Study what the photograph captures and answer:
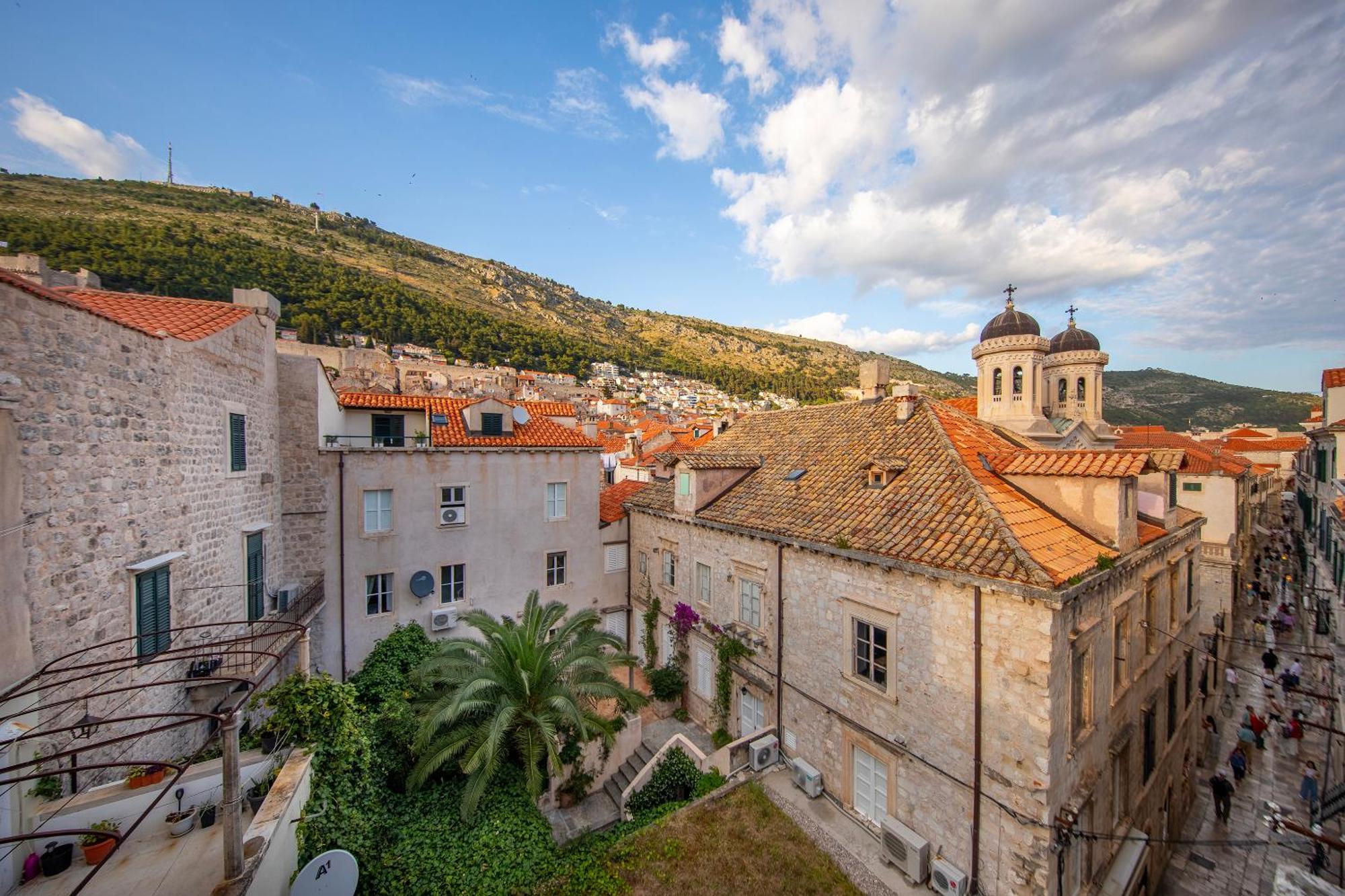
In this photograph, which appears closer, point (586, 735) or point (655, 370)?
point (586, 735)

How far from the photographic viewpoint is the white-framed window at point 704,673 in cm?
1492

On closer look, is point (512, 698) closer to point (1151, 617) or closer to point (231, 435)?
point (231, 435)

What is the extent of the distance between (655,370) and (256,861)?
447ft

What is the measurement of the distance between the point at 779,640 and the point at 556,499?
9.40 meters

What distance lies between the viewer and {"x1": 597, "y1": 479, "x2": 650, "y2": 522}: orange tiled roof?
19.4 meters

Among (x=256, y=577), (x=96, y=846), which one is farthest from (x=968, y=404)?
(x=96, y=846)

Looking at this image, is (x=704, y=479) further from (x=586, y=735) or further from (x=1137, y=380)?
(x=1137, y=380)

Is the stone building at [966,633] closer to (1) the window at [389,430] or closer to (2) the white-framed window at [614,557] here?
(2) the white-framed window at [614,557]

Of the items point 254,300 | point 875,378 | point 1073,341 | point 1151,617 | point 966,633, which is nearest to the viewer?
point 966,633

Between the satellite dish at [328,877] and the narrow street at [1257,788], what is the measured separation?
1483cm

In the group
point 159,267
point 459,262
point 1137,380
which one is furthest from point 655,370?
point 1137,380

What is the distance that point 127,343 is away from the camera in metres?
7.37

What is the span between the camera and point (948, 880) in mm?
8438

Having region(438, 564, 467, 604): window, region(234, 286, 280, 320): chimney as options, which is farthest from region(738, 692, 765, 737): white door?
region(234, 286, 280, 320): chimney
